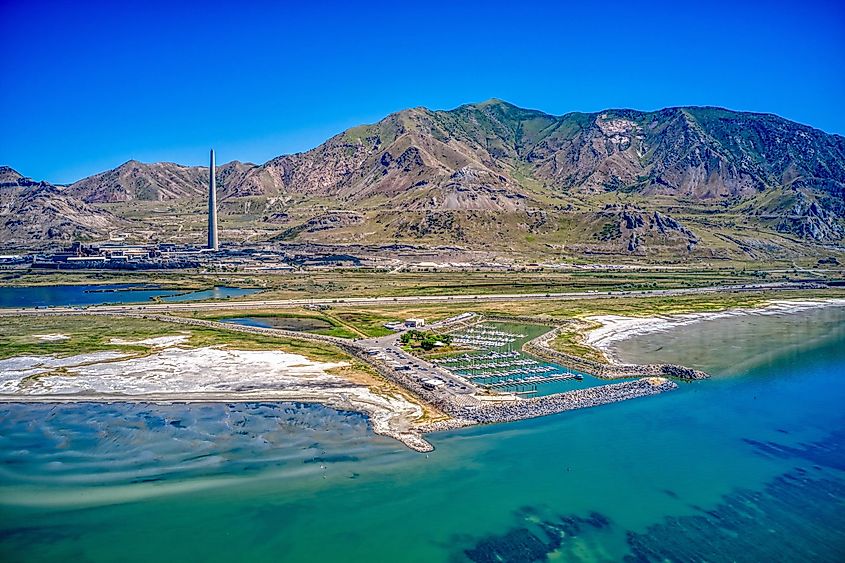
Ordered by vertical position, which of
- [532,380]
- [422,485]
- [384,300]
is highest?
[384,300]

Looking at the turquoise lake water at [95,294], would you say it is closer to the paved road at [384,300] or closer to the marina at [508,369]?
the paved road at [384,300]

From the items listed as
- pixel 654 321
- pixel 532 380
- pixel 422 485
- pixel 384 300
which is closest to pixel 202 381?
pixel 422 485

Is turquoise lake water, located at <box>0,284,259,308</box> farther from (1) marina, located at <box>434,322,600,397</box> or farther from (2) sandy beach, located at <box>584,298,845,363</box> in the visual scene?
(2) sandy beach, located at <box>584,298,845,363</box>

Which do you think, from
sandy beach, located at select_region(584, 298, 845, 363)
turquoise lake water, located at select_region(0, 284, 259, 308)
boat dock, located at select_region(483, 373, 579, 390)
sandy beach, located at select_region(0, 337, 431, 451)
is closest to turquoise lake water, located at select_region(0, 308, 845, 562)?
sandy beach, located at select_region(0, 337, 431, 451)

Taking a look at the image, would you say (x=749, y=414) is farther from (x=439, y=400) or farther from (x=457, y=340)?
(x=457, y=340)

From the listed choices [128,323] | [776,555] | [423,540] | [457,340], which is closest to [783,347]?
[457,340]

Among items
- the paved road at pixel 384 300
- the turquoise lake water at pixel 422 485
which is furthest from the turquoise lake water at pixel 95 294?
the turquoise lake water at pixel 422 485

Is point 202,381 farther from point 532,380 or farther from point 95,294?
point 95,294
